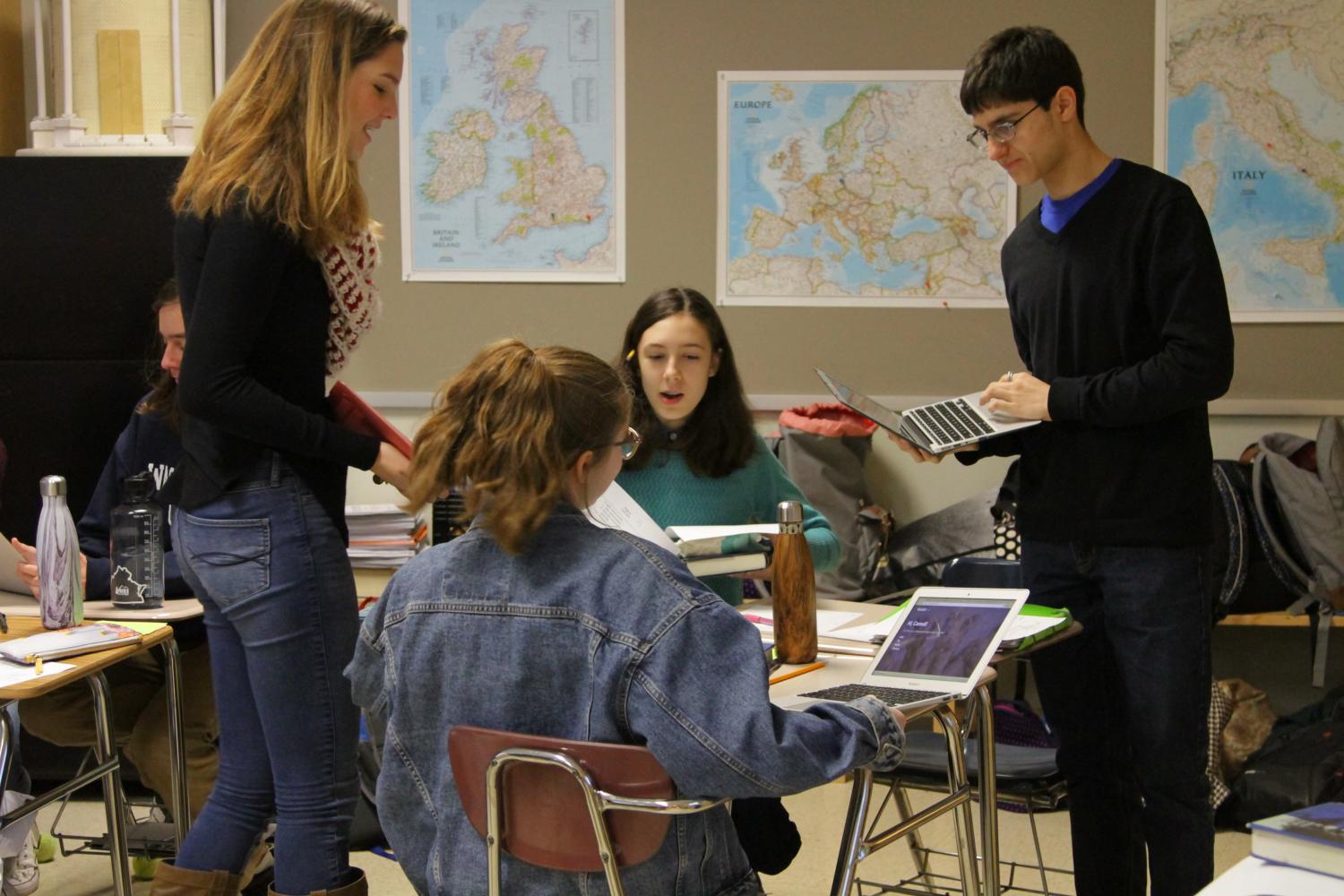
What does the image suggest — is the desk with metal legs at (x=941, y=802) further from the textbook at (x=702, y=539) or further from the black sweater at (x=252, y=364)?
the black sweater at (x=252, y=364)

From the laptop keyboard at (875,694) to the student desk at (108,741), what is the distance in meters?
1.09

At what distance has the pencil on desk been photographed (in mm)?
1871

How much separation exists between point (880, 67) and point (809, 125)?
261mm

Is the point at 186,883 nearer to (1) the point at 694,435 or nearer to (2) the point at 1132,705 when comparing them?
(1) the point at 694,435

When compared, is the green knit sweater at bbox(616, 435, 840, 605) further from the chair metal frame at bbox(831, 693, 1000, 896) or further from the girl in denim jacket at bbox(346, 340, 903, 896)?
the girl in denim jacket at bbox(346, 340, 903, 896)

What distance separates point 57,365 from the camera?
135 inches

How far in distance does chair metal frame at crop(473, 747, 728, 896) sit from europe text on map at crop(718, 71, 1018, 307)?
107 inches

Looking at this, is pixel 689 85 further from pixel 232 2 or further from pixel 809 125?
pixel 232 2

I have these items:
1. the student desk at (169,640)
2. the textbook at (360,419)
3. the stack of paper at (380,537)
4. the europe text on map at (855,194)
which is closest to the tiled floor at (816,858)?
the student desk at (169,640)

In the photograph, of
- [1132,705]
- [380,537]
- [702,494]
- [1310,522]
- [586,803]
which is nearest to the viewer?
[586,803]

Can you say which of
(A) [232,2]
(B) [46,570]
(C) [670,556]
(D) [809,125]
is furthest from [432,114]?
(C) [670,556]

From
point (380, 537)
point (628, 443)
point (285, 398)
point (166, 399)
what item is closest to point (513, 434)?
point (628, 443)

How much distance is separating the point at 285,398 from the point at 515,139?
7.44 feet

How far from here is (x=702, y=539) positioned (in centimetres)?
205
